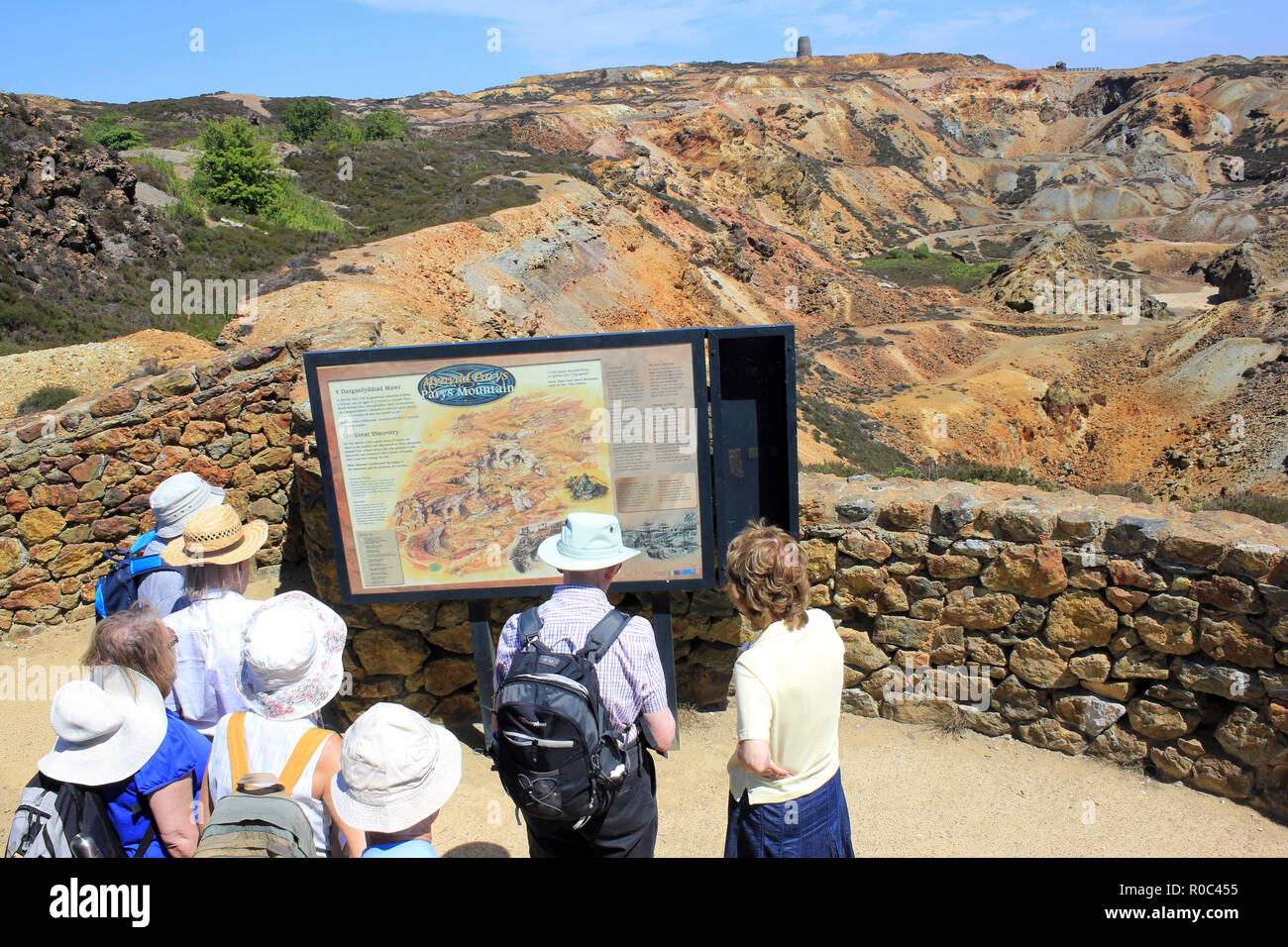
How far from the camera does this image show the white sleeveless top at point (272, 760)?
2.12m

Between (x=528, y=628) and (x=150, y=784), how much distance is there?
112cm

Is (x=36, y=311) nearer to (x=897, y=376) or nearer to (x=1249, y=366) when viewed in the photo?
(x=897, y=376)

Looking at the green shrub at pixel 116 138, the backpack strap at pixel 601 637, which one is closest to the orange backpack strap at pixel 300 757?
the backpack strap at pixel 601 637

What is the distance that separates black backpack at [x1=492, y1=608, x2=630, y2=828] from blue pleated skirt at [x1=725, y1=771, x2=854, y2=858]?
1.39ft

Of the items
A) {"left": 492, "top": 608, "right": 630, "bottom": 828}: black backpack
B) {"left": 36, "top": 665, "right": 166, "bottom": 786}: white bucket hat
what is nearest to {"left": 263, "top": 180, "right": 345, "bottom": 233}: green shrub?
{"left": 36, "top": 665, "right": 166, "bottom": 786}: white bucket hat

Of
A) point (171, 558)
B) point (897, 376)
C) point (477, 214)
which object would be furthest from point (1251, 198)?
point (171, 558)

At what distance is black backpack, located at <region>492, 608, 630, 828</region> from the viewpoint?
220 cm

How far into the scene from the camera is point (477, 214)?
19641 millimetres

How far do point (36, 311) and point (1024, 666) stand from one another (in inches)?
645

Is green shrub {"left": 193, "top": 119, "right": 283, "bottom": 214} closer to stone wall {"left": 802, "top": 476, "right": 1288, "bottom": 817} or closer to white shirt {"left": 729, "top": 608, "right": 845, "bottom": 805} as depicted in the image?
stone wall {"left": 802, "top": 476, "right": 1288, "bottom": 817}

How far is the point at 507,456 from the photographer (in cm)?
390

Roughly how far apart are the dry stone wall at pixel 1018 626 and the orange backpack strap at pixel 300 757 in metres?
2.28

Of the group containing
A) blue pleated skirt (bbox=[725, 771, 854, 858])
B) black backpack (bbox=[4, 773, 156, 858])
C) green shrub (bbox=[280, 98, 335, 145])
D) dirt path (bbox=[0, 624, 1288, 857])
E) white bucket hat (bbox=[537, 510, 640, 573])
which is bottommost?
dirt path (bbox=[0, 624, 1288, 857])

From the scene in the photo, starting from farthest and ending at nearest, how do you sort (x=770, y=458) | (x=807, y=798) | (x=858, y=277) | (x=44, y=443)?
(x=858, y=277), (x=44, y=443), (x=770, y=458), (x=807, y=798)
